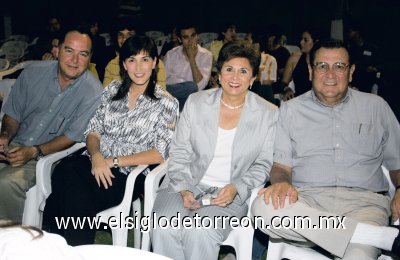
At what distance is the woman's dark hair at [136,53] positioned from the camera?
2.86 m

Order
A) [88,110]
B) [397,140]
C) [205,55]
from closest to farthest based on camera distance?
[397,140]
[88,110]
[205,55]

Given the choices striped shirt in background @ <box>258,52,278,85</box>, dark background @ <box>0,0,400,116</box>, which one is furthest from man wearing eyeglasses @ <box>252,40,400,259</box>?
dark background @ <box>0,0,400,116</box>

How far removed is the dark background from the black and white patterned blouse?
29.3 feet

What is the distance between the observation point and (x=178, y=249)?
2.34m

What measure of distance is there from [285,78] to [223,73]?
266 cm

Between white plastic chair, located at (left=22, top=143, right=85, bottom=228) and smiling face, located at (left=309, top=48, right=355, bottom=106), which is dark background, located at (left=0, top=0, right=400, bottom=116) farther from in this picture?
white plastic chair, located at (left=22, top=143, right=85, bottom=228)

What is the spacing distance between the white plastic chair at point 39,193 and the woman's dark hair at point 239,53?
119cm

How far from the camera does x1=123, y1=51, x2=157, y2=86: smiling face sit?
2.85 m

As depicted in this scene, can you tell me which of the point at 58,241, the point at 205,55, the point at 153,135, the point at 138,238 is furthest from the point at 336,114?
the point at 205,55

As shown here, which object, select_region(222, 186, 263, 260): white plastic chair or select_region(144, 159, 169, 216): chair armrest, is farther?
select_region(144, 159, 169, 216): chair armrest

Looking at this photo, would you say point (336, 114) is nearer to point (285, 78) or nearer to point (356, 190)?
point (356, 190)

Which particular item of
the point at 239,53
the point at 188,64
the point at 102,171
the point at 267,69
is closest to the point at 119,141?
the point at 102,171

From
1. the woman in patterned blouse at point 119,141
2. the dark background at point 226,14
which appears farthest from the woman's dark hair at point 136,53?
the dark background at point 226,14

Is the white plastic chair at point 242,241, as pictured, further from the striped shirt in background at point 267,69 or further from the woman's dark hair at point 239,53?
the striped shirt in background at point 267,69
